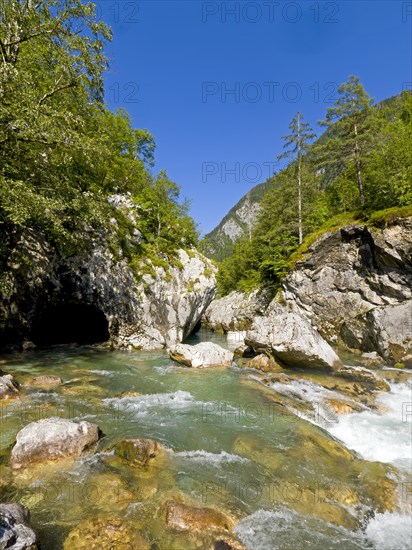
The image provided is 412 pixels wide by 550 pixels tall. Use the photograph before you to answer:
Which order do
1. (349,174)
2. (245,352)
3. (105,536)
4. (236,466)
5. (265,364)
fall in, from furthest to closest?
(349,174) → (245,352) → (265,364) → (236,466) → (105,536)

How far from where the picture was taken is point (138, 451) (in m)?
6.57

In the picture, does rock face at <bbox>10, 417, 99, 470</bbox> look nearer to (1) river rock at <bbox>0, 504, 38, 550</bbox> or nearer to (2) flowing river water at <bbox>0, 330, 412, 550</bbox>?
(2) flowing river water at <bbox>0, 330, 412, 550</bbox>

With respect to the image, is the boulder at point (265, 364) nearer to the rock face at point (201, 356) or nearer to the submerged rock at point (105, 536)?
the rock face at point (201, 356)

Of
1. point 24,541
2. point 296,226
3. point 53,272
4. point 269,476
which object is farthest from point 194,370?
point 296,226

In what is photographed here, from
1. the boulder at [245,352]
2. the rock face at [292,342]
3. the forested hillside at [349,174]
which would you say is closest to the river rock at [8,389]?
the rock face at [292,342]

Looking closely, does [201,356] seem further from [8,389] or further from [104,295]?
[8,389]

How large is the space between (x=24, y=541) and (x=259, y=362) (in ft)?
46.5

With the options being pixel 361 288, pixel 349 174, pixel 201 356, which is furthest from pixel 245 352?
pixel 349 174

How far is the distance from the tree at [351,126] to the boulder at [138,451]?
94.7 ft

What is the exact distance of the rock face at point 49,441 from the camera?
6.09 m

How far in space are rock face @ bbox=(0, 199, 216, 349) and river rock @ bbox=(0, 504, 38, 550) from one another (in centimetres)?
1401

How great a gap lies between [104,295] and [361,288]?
66.9ft

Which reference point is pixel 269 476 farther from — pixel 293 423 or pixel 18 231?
pixel 18 231

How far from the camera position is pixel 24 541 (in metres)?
3.70
